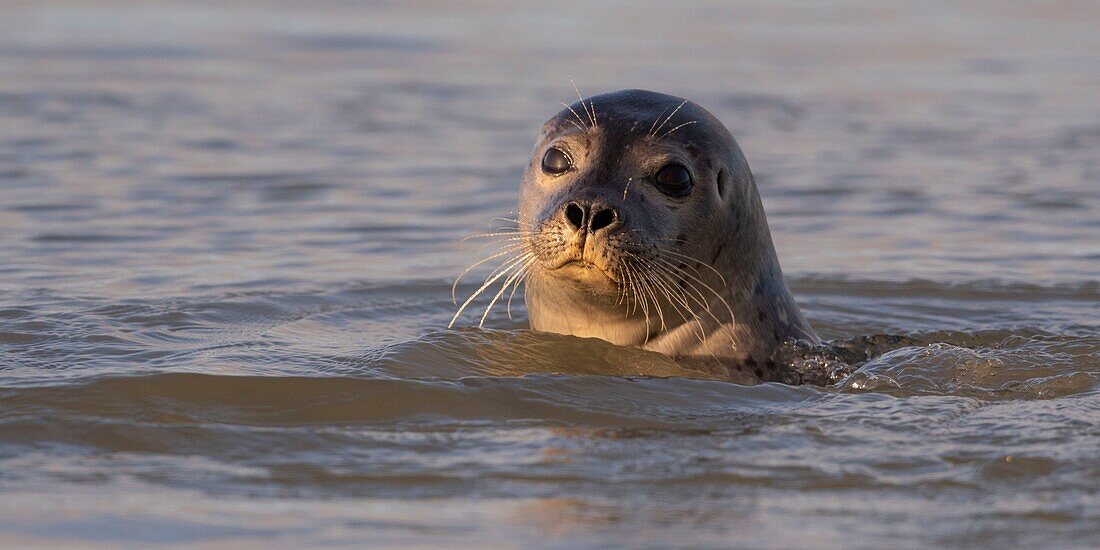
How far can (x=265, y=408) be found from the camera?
4.96 metres

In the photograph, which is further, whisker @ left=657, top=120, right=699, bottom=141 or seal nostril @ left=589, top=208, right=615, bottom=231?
whisker @ left=657, top=120, right=699, bottom=141

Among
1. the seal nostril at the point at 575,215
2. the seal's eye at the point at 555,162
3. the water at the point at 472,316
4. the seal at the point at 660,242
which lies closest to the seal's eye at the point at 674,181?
the seal at the point at 660,242

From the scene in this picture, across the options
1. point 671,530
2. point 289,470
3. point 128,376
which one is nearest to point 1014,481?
point 671,530

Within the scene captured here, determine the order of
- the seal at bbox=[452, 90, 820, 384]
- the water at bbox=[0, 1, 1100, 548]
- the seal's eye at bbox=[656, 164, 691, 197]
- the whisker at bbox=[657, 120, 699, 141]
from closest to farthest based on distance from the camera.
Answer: the water at bbox=[0, 1, 1100, 548], the seal at bbox=[452, 90, 820, 384], the seal's eye at bbox=[656, 164, 691, 197], the whisker at bbox=[657, 120, 699, 141]

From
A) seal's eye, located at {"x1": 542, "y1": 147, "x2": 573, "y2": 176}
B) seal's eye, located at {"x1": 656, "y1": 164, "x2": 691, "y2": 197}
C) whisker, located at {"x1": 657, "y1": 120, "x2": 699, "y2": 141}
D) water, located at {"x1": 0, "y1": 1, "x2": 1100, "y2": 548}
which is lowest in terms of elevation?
water, located at {"x1": 0, "y1": 1, "x2": 1100, "y2": 548}

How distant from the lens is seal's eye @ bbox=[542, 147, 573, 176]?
18.1 feet

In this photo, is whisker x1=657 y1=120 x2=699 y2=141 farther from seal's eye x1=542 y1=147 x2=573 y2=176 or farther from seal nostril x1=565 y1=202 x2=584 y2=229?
seal nostril x1=565 y1=202 x2=584 y2=229

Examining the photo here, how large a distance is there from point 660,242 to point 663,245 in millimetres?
18

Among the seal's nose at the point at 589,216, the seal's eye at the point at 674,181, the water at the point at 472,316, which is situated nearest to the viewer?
the water at the point at 472,316

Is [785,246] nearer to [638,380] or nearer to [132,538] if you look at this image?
[638,380]

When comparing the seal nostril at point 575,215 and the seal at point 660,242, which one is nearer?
the seal nostril at point 575,215

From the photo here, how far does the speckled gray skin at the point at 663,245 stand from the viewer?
5.29 m

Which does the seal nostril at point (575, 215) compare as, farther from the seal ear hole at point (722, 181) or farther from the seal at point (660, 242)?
the seal ear hole at point (722, 181)

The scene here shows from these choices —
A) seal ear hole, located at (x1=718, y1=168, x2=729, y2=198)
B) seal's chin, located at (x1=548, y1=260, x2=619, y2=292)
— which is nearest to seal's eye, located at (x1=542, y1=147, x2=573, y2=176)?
seal's chin, located at (x1=548, y1=260, x2=619, y2=292)
